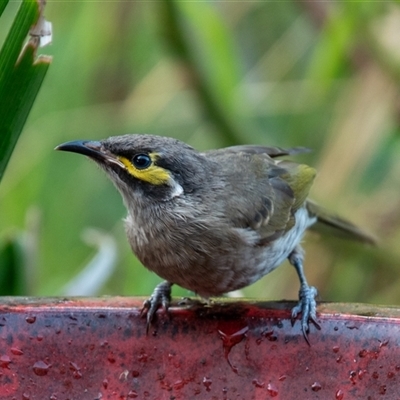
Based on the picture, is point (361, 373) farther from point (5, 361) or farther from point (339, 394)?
point (5, 361)

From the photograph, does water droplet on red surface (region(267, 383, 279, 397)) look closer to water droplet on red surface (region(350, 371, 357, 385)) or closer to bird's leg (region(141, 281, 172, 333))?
water droplet on red surface (region(350, 371, 357, 385))

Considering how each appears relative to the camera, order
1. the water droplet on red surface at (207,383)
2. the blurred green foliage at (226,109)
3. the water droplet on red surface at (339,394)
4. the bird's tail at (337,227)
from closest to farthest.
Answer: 1. the water droplet on red surface at (339,394)
2. the water droplet on red surface at (207,383)
3. the bird's tail at (337,227)
4. the blurred green foliage at (226,109)

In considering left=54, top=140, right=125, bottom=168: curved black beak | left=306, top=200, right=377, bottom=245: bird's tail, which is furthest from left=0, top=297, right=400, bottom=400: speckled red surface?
left=306, top=200, right=377, bottom=245: bird's tail

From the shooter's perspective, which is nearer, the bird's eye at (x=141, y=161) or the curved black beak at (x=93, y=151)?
the curved black beak at (x=93, y=151)

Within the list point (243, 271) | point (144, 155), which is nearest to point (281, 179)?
point (243, 271)

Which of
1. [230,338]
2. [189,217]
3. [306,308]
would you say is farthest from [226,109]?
[230,338]

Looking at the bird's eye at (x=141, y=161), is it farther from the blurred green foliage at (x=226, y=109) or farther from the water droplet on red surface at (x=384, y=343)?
the water droplet on red surface at (x=384, y=343)

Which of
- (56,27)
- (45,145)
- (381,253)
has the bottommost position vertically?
(381,253)

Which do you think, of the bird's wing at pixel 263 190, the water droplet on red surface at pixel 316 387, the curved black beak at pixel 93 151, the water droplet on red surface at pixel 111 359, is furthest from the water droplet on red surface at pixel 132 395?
the bird's wing at pixel 263 190

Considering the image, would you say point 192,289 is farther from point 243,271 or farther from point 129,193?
point 129,193
